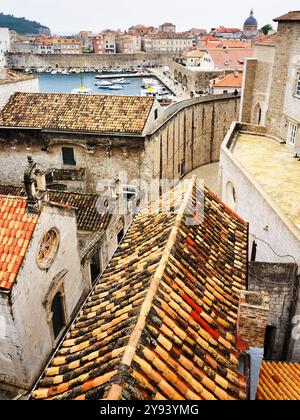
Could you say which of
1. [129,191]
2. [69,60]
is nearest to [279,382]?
[129,191]

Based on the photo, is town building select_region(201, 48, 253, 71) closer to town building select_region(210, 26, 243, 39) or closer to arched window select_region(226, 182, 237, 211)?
arched window select_region(226, 182, 237, 211)

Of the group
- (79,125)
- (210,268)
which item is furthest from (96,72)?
(210,268)

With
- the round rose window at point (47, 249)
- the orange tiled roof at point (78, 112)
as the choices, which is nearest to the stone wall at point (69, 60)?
the orange tiled roof at point (78, 112)

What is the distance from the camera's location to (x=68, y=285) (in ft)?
43.1

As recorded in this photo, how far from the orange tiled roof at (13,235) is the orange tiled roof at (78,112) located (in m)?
10.8

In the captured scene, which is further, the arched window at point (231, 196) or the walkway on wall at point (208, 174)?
the walkway on wall at point (208, 174)

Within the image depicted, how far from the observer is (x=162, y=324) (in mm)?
5297

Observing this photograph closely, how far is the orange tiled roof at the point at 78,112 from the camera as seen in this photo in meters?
20.6

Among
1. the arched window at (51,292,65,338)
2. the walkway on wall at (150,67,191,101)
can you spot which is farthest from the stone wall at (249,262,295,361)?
the walkway on wall at (150,67,191,101)

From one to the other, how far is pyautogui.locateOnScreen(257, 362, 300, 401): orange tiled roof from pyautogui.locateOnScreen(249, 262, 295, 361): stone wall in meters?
2.43

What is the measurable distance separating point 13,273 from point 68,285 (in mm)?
3739

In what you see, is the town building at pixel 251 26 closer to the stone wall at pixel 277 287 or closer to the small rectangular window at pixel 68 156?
the small rectangular window at pixel 68 156

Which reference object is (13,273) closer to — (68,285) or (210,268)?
(68,285)

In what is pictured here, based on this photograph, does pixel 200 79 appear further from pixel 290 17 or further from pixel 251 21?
pixel 251 21
